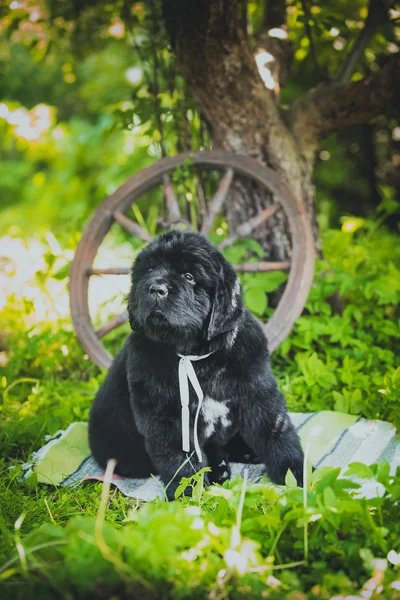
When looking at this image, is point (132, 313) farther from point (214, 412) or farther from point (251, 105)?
point (251, 105)

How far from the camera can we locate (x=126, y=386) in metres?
2.57

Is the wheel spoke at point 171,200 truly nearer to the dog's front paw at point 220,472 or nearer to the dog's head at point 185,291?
the dog's head at point 185,291

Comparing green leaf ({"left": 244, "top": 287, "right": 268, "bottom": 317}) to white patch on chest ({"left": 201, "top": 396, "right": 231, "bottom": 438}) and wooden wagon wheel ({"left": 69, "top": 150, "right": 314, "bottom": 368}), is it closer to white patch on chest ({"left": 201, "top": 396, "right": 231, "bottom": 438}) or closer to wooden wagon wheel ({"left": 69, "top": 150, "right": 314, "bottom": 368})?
wooden wagon wheel ({"left": 69, "top": 150, "right": 314, "bottom": 368})

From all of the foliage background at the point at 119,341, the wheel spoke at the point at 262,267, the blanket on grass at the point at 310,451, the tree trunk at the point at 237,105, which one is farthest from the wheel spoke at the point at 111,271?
the blanket on grass at the point at 310,451

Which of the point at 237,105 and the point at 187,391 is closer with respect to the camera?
the point at 187,391

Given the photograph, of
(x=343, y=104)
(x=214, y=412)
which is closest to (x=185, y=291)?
(x=214, y=412)

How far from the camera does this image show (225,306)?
7.54 ft

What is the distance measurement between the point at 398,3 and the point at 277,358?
8.60 ft

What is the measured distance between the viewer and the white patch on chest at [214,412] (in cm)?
237

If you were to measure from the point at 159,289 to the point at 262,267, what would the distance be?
56.0 inches

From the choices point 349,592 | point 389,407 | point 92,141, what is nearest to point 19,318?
point 389,407

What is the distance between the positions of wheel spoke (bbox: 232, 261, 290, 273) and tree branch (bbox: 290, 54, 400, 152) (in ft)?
3.34

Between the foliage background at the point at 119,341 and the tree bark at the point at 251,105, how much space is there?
274 mm

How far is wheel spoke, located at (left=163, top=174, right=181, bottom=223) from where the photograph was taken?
3625mm
